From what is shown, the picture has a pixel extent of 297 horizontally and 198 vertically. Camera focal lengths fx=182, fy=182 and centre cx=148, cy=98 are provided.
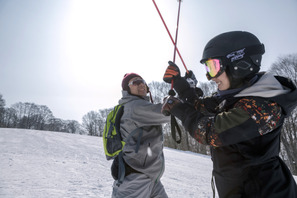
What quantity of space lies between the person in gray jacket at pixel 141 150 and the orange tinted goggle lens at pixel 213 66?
78cm

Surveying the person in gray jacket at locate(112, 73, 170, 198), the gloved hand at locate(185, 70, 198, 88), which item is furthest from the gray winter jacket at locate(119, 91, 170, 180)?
the gloved hand at locate(185, 70, 198, 88)

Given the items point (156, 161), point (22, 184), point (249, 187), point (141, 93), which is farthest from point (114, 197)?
point (22, 184)

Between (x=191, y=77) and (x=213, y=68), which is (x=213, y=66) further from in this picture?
(x=191, y=77)

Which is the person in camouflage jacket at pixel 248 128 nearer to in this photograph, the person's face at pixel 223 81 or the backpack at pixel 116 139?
the person's face at pixel 223 81

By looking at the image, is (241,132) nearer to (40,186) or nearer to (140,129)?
(140,129)

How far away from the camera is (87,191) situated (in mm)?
3885

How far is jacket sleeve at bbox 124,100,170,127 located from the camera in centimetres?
214

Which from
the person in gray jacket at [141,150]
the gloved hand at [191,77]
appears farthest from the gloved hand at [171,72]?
the person in gray jacket at [141,150]

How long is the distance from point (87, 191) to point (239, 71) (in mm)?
3871

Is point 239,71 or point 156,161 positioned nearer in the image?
point 239,71

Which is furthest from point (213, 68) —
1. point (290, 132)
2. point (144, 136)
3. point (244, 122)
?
point (290, 132)

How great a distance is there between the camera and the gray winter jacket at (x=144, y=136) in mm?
2062

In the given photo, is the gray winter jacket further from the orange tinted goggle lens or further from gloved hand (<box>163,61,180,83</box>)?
the orange tinted goggle lens

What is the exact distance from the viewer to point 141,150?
206 centimetres
